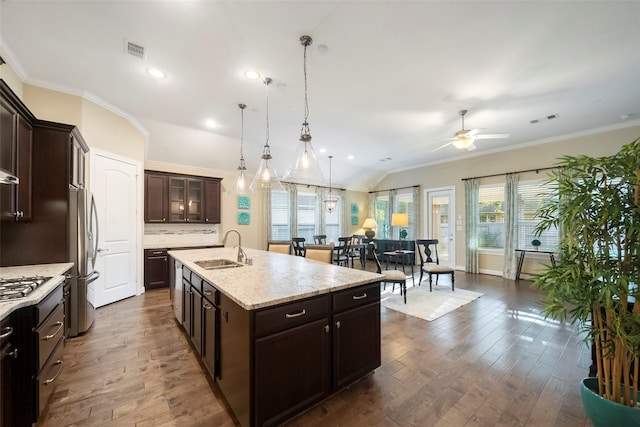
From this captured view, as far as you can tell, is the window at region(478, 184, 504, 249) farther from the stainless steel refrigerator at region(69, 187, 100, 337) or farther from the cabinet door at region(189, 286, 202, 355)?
the stainless steel refrigerator at region(69, 187, 100, 337)

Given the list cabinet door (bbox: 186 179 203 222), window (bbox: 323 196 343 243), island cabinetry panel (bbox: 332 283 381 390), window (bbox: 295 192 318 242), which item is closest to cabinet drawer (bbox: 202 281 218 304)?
island cabinetry panel (bbox: 332 283 381 390)

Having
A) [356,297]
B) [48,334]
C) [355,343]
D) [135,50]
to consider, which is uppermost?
[135,50]

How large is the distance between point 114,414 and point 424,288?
193 inches

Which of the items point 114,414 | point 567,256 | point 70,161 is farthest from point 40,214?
point 567,256

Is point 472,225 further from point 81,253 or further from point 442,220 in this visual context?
point 81,253

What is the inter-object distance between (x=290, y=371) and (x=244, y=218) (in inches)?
222

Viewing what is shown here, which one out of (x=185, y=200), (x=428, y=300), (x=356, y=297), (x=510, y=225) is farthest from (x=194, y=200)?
(x=510, y=225)

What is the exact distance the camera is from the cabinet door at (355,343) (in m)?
1.88

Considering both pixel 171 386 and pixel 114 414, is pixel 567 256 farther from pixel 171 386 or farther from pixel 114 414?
pixel 114 414

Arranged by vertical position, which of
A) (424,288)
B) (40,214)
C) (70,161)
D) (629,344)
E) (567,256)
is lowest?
(424,288)

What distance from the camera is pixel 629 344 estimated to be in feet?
4.71

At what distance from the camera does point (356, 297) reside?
6.61ft

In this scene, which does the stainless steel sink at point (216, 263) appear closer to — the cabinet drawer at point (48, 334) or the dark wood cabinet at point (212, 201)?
the cabinet drawer at point (48, 334)

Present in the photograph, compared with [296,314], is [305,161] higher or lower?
higher
